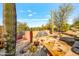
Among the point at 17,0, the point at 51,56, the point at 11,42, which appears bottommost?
the point at 51,56

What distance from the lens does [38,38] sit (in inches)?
43.9

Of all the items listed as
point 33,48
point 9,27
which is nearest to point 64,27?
point 33,48

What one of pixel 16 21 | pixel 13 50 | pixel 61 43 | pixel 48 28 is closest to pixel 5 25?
pixel 16 21

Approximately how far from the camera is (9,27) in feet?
3.63

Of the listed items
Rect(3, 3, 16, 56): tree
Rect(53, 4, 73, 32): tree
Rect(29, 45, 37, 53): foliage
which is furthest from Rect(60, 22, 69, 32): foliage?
Rect(3, 3, 16, 56): tree

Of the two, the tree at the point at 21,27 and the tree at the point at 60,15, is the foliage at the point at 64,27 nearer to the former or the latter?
the tree at the point at 60,15

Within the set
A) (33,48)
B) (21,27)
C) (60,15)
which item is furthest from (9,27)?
(60,15)

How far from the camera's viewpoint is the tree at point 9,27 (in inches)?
43.4

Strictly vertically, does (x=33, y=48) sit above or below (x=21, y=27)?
below

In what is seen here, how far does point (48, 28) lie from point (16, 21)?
25cm

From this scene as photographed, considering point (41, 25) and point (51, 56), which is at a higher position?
point (41, 25)

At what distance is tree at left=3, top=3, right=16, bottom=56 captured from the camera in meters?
1.10

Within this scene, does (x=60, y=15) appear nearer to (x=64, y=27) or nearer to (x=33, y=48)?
(x=64, y=27)

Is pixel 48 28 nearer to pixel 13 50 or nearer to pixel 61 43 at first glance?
pixel 61 43
